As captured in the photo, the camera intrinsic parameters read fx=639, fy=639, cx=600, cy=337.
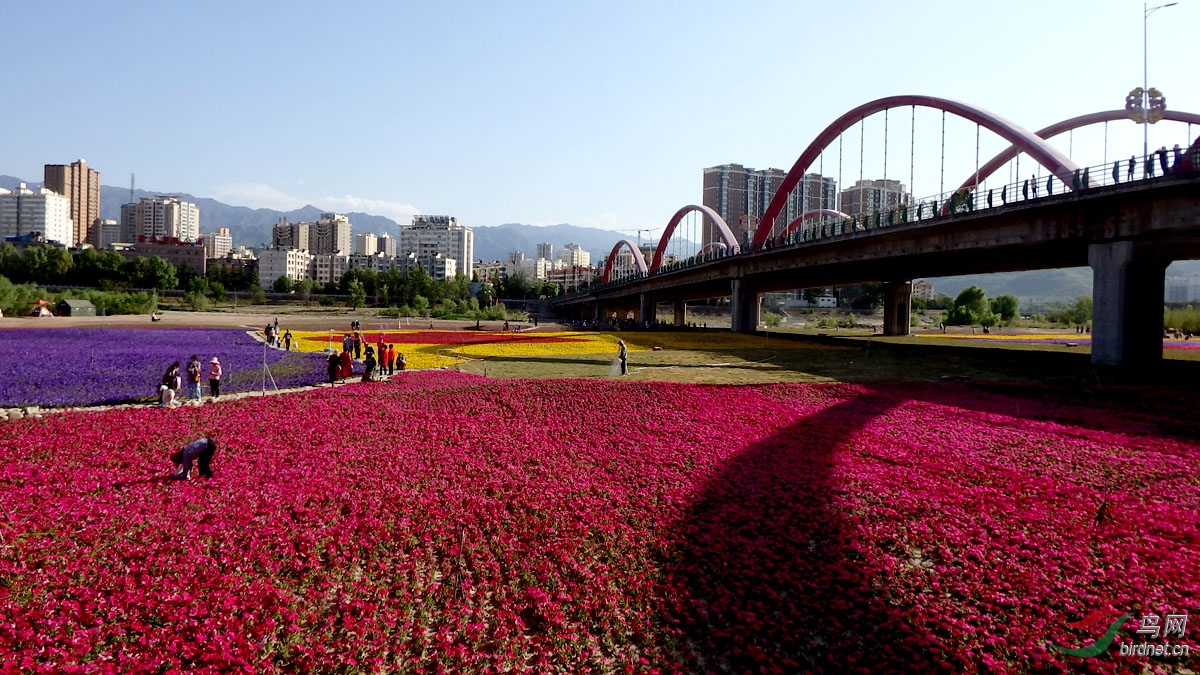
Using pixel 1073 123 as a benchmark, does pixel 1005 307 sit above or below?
below

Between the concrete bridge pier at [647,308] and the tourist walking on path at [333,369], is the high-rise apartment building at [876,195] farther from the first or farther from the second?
the tourist walking on path at [333,369]

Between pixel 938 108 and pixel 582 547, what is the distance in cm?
5718

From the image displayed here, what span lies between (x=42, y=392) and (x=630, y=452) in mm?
18177

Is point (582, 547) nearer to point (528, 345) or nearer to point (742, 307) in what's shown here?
point (528, 345)

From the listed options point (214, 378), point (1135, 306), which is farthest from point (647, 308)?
point (214, 378)

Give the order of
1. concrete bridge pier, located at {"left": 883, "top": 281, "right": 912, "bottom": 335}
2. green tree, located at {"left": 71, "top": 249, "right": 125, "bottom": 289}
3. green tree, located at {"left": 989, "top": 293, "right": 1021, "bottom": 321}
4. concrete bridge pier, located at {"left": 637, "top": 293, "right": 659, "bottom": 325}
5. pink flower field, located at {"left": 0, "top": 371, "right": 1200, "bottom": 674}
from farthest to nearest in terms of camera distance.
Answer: green tree, located at {"left": 71, "top": 249, "right": 125, "bottom": 289} < green tree, located at {"left": 989, "top": 293, "right": 1021, "bottom": 321} < concrete bridge pier, located at {"left": 637, "top": 293, "right": 659, "bottom": 325} < concrete bridge pier, located at {"left": 883, "top": 281, "right": 912, "bottom": 335} < pink flower field, located at {"left": 0, "top": 371, "right": 1200, "bottom": 674}

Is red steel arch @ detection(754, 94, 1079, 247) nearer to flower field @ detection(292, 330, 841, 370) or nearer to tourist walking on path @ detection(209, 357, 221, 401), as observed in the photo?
flower field @ detection(292, 330, 841, 370)

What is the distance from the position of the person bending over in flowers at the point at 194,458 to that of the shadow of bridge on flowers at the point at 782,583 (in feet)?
29.4

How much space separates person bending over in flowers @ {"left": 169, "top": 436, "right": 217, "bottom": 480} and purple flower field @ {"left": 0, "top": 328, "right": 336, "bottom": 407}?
9.23 metres

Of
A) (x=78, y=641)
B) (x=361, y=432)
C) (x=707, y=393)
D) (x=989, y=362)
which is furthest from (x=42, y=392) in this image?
(x=989, y=362)

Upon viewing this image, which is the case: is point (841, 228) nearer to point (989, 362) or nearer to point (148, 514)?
point (989, 362)

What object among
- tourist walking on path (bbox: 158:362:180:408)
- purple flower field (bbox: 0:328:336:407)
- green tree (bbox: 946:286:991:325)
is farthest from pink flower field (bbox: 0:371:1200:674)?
green tree (bbox: 946:286:991:325)

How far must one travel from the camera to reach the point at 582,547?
9.60 metres

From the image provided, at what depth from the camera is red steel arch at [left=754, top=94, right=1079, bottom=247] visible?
40.9m
